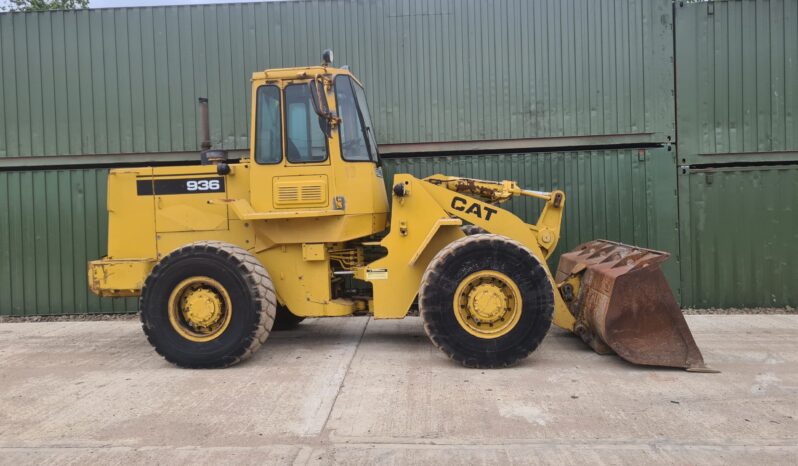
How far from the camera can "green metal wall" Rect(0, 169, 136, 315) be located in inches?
328

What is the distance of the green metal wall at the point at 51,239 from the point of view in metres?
8.34

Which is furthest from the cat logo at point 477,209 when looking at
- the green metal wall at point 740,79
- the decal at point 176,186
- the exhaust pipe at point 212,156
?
the green metal wall at point 740,79

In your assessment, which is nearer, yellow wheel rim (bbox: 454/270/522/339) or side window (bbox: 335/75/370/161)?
yellow wheel rim (bbox: 454/270/522/339)

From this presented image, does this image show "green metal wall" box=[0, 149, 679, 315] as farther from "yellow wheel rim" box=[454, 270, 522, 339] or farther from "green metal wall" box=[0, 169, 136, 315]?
"yellow wheel rim" box=[454, 270, 522, 339]

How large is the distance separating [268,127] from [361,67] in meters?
3.14

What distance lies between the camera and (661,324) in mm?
4977

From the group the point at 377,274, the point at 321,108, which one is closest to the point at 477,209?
the point at 377,274

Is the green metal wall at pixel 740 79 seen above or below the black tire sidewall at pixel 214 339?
above

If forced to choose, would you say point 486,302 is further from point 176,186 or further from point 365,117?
point 176,186

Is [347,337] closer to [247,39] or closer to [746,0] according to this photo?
[247,39]

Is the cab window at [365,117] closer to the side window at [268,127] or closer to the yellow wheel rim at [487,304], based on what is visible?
the side window at [268,127]

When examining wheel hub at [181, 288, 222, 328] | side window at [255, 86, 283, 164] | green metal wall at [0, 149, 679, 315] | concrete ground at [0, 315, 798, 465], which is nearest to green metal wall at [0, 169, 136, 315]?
green metal wall at [0, 149, 679, 315]

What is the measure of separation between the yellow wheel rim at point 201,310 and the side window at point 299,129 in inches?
59.2

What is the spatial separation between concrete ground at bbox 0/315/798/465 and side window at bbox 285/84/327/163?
6.83 feet
